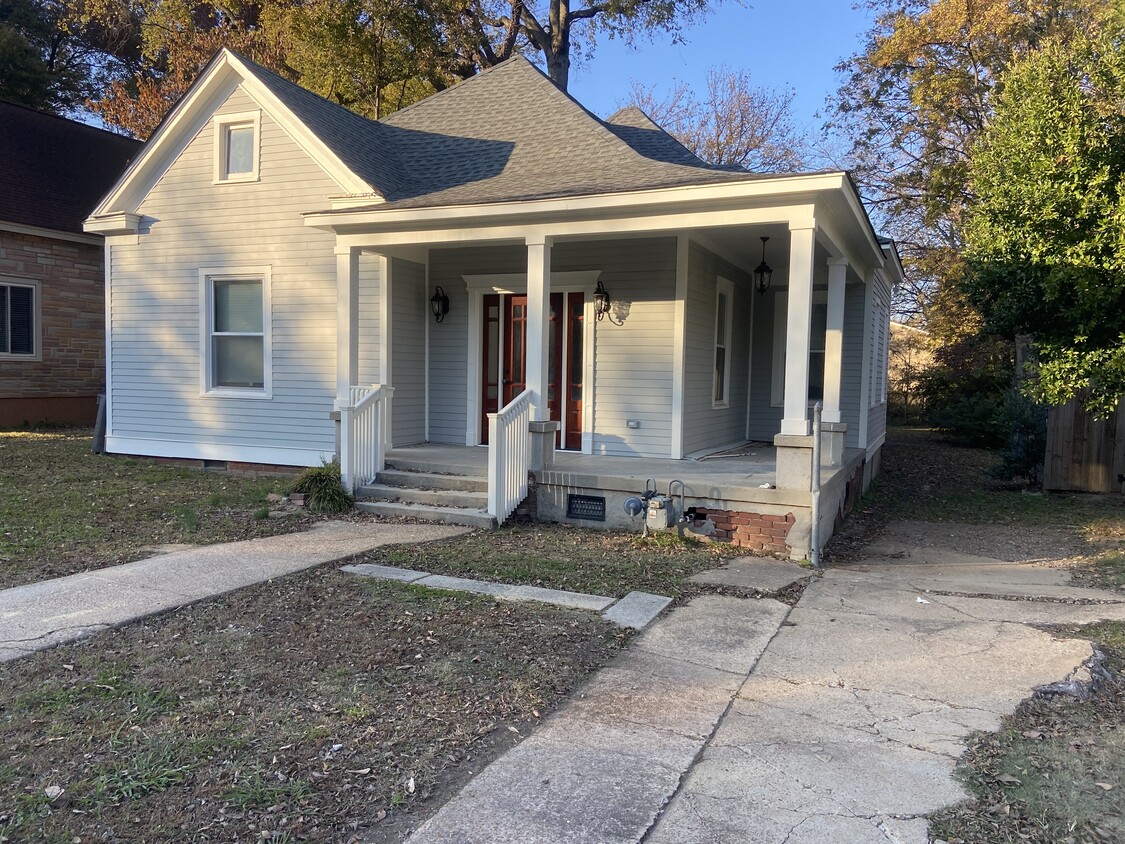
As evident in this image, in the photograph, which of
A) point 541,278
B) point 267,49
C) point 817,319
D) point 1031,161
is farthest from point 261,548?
point 267,49

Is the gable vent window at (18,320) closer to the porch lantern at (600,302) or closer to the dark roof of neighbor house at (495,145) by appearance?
the dark roof of neighbor house at (495,145)

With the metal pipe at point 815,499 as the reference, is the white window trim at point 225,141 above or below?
above

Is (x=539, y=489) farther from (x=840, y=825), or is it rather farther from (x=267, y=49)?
(x=267, y=49)

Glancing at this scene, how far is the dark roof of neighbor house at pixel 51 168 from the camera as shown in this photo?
1627 centimetres

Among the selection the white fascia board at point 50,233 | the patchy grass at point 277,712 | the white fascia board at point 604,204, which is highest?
the white fascia board at point 50,233

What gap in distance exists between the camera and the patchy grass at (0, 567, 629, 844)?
113 inches

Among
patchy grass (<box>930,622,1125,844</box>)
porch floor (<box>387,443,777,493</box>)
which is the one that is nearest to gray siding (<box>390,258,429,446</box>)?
porch floor (<box>387,443,777,493</box>)

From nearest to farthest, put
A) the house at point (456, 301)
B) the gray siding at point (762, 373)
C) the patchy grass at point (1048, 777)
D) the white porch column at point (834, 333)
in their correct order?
the patchy grass at point (1048, 777), the house at point (456, 301), the white porch column at point (834, 333), the gray siding at point (762, 373)

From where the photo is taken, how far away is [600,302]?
1047 cm

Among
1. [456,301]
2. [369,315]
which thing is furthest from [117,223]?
[456,301]

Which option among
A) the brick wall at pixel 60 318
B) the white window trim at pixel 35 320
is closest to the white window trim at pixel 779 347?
the brick wall at pixel 60 318

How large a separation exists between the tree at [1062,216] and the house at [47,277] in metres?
15.7

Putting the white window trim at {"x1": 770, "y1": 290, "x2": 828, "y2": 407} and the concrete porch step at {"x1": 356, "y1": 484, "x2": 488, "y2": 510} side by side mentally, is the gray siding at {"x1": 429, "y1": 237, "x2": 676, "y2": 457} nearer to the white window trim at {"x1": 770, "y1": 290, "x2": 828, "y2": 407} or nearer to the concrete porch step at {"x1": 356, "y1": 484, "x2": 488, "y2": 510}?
the concrete porch step at {"x1": 356, "y1": 484, "x2": 488, "y2": 510}

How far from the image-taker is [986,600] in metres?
6.01
